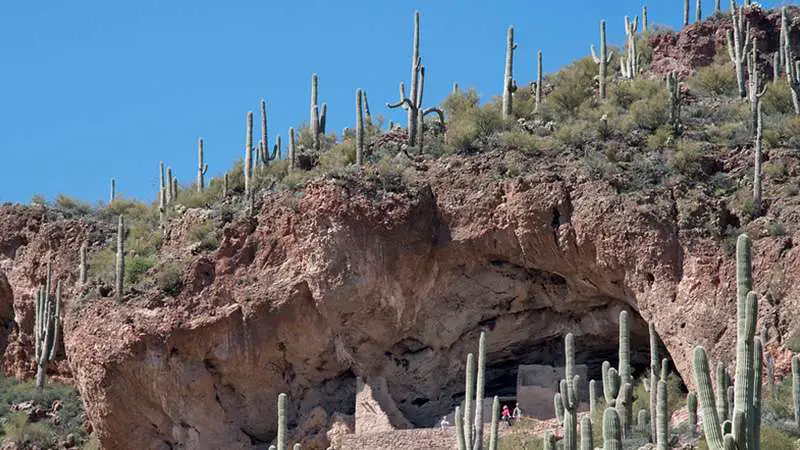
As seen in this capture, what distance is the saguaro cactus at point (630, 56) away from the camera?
45250 millimetres

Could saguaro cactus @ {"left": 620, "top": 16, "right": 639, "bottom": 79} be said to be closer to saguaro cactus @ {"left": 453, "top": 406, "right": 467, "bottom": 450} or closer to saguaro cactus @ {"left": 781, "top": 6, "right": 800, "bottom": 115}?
saguaro cactus @ {"left": 781, "top": 6, "right": 800, "bottom": 115}

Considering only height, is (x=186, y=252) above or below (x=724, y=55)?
below

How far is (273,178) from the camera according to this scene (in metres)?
40.0

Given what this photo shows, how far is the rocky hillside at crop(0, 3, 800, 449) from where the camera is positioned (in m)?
35.8

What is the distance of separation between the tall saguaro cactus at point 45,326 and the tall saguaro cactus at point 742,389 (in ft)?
81.2

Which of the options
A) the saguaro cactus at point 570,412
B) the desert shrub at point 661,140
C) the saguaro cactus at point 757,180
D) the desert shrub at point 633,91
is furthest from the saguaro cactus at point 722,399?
the desert shrub at point 633,91

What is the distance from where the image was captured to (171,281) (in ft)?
123

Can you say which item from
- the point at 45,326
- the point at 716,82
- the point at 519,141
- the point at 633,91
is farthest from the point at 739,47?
the point at 45,326

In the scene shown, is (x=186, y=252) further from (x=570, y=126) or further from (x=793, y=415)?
(x=793, y=415)

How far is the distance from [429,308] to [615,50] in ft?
50.0

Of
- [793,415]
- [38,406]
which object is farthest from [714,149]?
[38,406]

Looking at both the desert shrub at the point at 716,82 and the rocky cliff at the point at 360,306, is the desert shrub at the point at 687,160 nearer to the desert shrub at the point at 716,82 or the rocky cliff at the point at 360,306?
the rocky cliff at the point at 360,306

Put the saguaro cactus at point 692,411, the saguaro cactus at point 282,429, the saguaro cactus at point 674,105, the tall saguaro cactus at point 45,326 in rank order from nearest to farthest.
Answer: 1. the saguaro cactus at point 282,429
2. the saguaro cactus at point 692,411
3. the saguaro cactus at point 674,105
4. the tall saguaro cactus at point 45,326

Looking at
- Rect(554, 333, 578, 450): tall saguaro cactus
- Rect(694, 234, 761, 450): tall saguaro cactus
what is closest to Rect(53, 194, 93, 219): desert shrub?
Rect(554, 333, 578, 450): tall saguaro cactus
